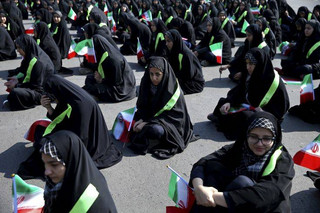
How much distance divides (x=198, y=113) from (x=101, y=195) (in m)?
3.70

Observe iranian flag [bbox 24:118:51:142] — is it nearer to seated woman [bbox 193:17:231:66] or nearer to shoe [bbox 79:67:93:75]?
shoe [bbox 79:67:93:75]

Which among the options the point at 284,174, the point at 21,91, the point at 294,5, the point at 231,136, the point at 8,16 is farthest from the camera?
the point at 294,5

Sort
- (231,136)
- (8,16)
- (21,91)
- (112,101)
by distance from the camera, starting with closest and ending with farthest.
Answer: (231,136)
(21,91)
(112,101)
(8,16)

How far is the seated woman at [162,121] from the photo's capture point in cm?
454

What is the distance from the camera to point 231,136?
16.6 feet

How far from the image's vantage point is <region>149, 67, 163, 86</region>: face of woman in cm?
452

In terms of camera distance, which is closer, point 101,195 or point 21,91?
point 101,195

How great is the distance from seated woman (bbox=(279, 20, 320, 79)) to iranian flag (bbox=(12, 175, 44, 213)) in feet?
19.8

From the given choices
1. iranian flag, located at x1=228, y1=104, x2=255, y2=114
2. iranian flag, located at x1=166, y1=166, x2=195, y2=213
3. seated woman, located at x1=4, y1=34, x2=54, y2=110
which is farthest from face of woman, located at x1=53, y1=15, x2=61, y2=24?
iranian flag, located at x1=166, y1=166, x2=195, y2=213

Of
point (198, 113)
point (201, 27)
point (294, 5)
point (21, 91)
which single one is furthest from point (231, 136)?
point (294, 5)

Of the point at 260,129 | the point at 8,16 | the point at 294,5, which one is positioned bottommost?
the point at 294,5

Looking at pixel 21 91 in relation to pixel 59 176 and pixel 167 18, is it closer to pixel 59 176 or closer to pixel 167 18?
pixel 59 176

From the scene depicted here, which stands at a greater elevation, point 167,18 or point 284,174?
point 284,174

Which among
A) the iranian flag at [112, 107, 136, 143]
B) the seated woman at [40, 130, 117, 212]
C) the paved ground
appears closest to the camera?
the seated woman at [40, 130, 117, 212]
